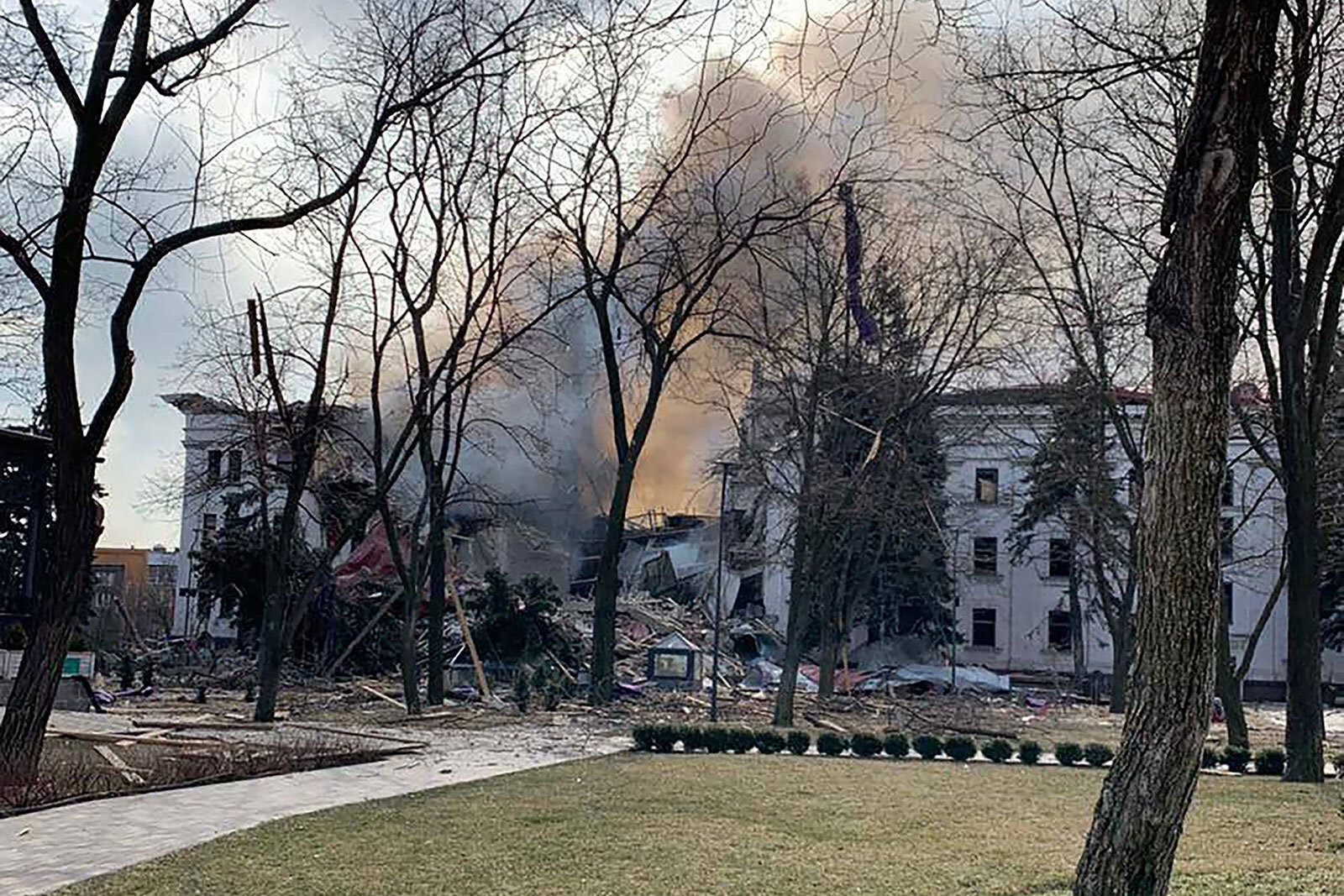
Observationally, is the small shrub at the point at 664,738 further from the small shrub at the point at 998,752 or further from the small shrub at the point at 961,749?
the small shrub at the point at 998,752

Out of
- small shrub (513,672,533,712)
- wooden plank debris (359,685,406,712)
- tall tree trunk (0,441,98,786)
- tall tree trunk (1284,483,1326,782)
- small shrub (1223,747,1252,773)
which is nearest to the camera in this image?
tall tree trunk (0,441,98,786)

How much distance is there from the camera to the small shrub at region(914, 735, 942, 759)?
794 inches

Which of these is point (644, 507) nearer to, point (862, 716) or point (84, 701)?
point (862, 716)

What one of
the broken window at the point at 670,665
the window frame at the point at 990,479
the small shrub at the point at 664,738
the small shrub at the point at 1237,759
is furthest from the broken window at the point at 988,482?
the small shrub at the point at 664,738

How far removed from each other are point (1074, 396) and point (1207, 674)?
23219 millimetres

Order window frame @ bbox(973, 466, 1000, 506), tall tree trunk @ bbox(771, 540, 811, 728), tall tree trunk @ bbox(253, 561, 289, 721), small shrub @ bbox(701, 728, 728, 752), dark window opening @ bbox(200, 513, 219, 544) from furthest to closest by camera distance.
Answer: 1. window frame @ bbox(973, 466, 1000, 506)
2. dark window opening @ bbox(200, 513, 219, 544)
3. tall tree trunk @ bbox(771, 540, 811, 728)
4. tall tree trunk @ bbox(253, 561, 289, 721)
5. small shrub @ bbox(701, 728, 728, 752)

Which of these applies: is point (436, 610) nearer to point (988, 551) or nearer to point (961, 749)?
point (961, 749)

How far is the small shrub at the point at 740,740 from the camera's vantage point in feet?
65.3

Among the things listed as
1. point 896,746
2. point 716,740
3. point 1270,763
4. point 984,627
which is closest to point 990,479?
point 984,627

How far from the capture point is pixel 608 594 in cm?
→ 2669

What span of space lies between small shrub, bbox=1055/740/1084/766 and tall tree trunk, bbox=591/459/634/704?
9674mm

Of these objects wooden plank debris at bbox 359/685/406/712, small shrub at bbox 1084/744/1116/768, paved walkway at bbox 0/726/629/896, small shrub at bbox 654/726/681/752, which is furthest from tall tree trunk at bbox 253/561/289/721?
small shrub at bbox 1084/744/1116/768

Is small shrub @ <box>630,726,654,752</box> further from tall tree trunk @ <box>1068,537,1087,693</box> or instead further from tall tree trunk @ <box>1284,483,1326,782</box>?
tall tree trunk @ <box>1068,537,1087,693</box>

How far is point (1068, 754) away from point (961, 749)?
4.95ft
